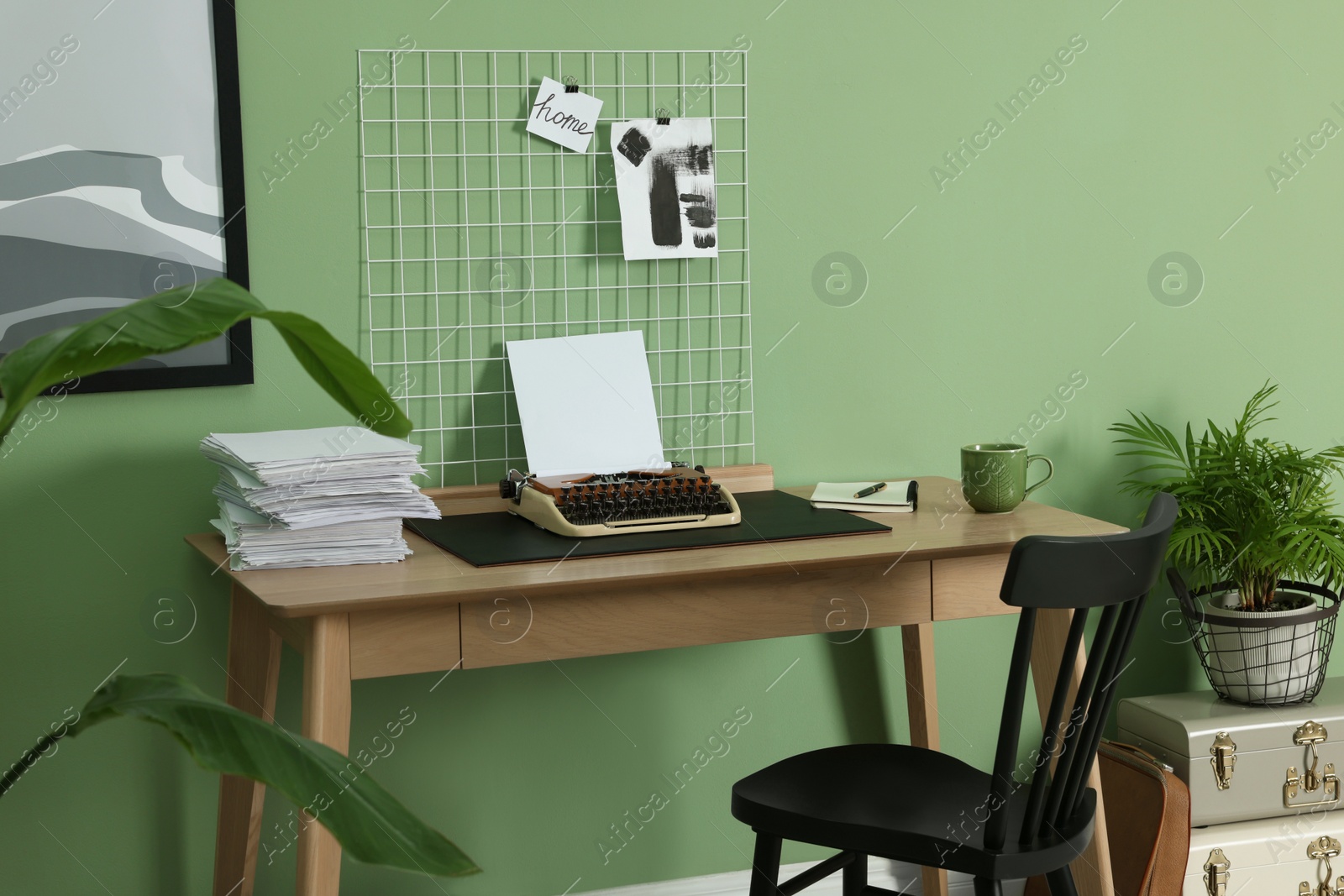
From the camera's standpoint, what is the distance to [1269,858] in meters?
2.09

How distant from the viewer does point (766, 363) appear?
7.02 feet

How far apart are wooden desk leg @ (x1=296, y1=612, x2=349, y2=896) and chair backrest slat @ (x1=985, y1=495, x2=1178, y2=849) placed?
77cm

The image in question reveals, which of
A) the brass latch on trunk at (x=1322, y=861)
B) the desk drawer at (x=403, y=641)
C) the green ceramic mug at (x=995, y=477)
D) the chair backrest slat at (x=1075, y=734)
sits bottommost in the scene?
the brass latch on trunk at (x=1322, y=861)

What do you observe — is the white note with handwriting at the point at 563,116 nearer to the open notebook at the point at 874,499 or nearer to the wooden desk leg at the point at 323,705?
the open notebook at the point at 874,499

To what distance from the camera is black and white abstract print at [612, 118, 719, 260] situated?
6.61 ft

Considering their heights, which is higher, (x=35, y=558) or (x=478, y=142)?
(x=478, y=142)

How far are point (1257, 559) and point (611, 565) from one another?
1250 mm

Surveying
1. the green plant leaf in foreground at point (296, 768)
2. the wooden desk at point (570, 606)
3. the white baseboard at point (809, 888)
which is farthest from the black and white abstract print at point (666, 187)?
the green plant leaf in foreground at point (296, 768)

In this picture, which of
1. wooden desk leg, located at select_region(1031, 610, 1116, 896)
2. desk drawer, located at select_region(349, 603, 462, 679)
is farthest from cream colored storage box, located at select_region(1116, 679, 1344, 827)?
desk drawer, located at select_region(349, 603, 462, 679)

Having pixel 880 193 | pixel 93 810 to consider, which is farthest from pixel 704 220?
pixel 93 810

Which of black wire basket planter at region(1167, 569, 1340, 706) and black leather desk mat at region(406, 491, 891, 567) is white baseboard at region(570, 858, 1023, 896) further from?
black leather desk mat at region(406, 491, 891, 567)

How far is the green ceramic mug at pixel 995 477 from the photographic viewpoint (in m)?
1.83

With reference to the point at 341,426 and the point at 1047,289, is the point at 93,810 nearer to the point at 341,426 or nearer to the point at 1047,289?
the point at 341,426

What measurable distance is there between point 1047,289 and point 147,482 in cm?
165
